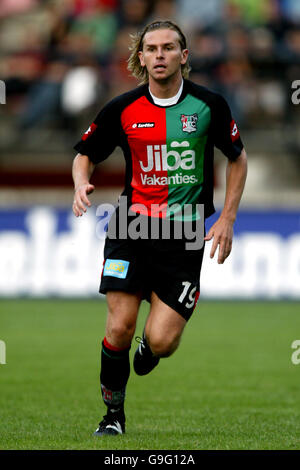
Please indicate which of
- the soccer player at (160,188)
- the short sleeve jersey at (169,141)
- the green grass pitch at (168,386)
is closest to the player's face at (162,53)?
the soccer player at (160,188)

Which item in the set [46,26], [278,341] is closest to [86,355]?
[278,341]

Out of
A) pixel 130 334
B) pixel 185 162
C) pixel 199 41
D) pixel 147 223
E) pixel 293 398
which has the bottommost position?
pixel 293 398

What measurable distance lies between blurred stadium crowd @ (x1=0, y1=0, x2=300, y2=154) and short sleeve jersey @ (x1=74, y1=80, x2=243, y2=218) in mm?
10588

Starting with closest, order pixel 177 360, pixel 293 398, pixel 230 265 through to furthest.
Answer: pixel 293 398
pixel 177 360
pixel 230 265

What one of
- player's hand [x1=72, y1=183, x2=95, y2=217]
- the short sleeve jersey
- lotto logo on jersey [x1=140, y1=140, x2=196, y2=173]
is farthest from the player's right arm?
lotto logo on jersey [x1=140, y1=140, x2=196, y2=173]

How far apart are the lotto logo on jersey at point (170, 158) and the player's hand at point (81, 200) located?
47cm

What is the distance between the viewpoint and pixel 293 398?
7629 mm

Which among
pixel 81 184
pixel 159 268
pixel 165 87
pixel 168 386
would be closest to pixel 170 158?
pixel 165 87

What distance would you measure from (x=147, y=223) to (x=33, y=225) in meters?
9.89

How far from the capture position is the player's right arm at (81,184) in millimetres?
5742

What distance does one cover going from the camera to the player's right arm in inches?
226

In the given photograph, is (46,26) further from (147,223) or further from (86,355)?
(147,223)

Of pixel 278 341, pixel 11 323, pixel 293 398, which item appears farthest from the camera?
pixel 11 323

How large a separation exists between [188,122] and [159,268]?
35.2 inches
